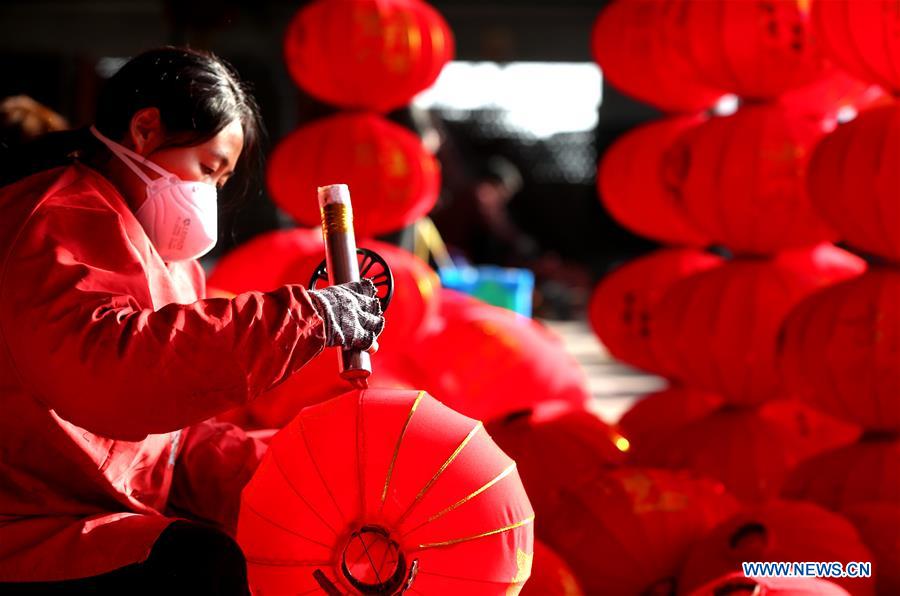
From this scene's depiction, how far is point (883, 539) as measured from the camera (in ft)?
7.97

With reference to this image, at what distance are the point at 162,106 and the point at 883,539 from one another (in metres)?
1.69

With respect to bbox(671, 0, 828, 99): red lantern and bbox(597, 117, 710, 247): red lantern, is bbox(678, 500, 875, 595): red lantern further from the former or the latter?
bbox(597, 117, 710, 247): red lantern

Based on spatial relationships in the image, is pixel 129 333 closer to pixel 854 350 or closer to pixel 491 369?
pixel 854 350

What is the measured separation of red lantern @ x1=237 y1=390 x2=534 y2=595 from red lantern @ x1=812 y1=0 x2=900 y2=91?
59.7 inches

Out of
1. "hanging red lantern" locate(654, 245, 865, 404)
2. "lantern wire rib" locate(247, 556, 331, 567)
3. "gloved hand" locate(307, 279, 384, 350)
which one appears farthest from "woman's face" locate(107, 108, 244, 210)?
"hanging red lantern" locate(654, 245, 865, 404)

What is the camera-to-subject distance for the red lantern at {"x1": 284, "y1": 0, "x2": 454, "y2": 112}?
3.44 m

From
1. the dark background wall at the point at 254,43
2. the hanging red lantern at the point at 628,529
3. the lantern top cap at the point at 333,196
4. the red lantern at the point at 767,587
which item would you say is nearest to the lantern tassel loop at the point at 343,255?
the lantern top cap at the point at 333,196

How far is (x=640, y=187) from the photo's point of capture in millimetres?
Result: 3758

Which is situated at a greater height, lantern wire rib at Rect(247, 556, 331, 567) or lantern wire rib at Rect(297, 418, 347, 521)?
lantern wire rib at Rect(297, 418, 347, 521)

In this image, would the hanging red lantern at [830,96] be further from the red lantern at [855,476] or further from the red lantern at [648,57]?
the red lantern at [855,476]

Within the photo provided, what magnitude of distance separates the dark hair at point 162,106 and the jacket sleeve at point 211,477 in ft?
1.76

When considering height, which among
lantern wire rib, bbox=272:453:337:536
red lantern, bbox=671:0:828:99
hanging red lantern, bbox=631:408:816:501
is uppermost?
red lantern, bbox=671:0:828:99

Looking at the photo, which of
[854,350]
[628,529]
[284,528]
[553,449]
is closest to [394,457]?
[284,528]

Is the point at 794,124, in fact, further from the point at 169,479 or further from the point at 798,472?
the point at 169,479
